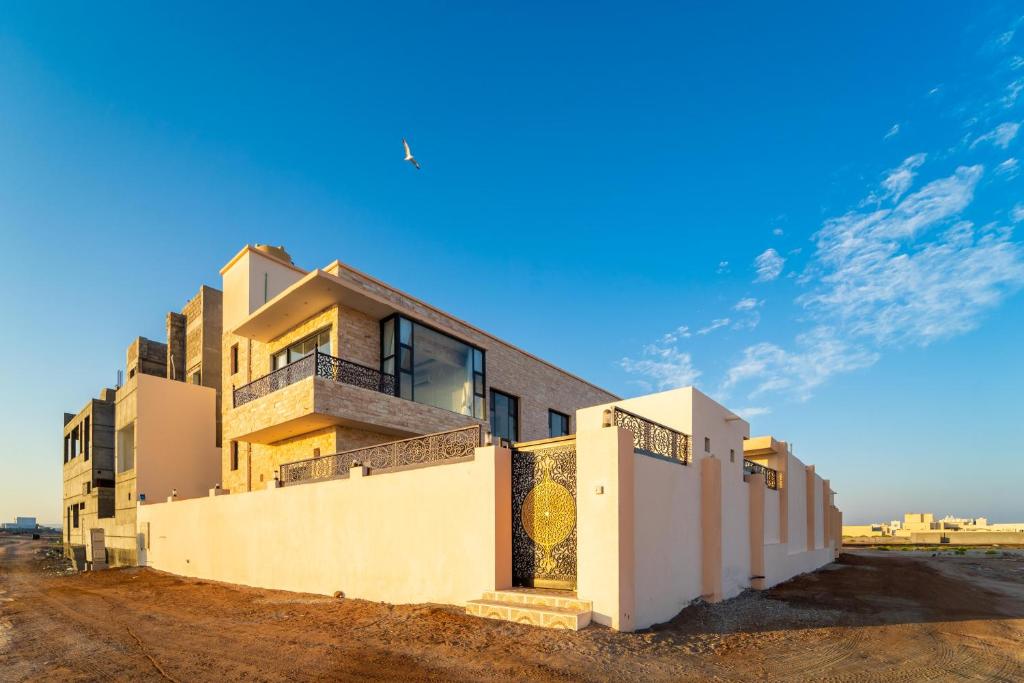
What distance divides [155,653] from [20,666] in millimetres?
1568

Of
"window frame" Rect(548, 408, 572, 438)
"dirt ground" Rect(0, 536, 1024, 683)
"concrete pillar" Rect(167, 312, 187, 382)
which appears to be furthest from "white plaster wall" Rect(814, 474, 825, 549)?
"concrete pillar" Rect(167, 312, 187, 382)

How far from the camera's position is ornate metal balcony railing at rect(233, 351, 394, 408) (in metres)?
15.7

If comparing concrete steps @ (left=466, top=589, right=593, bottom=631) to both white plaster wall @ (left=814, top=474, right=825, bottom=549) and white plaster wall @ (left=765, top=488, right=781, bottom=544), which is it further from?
white plaster wall @ (left=814, top=474, right=825, bottom=549)

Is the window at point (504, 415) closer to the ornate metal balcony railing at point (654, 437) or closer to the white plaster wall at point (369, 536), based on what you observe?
the white plaster wall at point (369, 536)

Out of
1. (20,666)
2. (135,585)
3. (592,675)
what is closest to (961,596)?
(592,675)

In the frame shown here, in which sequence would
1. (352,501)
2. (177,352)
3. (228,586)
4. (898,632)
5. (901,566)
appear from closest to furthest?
(898,632) < (352,501) < (228,586) < (901,566) < (177,352)

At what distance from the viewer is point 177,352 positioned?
28.5 metres

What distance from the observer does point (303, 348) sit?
61.5 feet

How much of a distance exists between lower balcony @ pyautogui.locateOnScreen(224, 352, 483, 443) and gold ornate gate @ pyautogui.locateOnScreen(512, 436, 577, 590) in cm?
698

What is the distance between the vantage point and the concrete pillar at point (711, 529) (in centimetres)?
1095

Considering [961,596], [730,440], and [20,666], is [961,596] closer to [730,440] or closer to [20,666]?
[730,440]

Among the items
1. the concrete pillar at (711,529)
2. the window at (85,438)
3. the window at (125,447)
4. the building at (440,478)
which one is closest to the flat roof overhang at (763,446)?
the building at (440,478)

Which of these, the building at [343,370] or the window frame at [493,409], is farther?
the window frame at [493,409]

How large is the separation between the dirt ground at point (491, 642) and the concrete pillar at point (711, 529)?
1.57 feet
